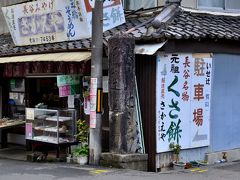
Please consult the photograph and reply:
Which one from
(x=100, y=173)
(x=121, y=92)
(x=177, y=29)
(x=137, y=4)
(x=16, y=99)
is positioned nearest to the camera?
(x=100, y=173)

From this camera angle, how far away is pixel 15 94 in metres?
16.7

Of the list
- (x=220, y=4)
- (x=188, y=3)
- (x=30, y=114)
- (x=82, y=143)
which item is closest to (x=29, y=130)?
(x=30, y=114)

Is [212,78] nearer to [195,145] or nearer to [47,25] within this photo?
[195,145]

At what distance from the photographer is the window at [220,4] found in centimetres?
1350

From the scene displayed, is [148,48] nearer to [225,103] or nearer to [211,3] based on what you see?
[225,103]

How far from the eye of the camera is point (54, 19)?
45.4ft

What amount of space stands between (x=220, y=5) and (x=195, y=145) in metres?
4.54

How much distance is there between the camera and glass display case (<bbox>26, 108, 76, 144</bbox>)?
1267cm

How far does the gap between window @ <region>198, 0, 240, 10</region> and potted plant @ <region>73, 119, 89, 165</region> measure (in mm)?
4804

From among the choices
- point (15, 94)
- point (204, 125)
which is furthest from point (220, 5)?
point (15, 94)

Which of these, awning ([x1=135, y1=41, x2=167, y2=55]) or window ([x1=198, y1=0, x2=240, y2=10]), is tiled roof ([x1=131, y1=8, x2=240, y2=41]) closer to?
awning ([x1=135, y1=41, x2=167, y2=55])

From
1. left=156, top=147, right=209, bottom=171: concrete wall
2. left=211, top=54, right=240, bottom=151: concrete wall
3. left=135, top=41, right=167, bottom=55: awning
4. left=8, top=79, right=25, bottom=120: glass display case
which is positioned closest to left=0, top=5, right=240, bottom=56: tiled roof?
left=135, top=41, right=167, bottom=55: awning

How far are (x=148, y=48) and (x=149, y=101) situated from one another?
52.2 inches

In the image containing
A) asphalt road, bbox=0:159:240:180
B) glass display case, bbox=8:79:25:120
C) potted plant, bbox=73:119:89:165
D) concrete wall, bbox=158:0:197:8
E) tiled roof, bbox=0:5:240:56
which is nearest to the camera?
asphalt road, bbox=0:159:240:180
